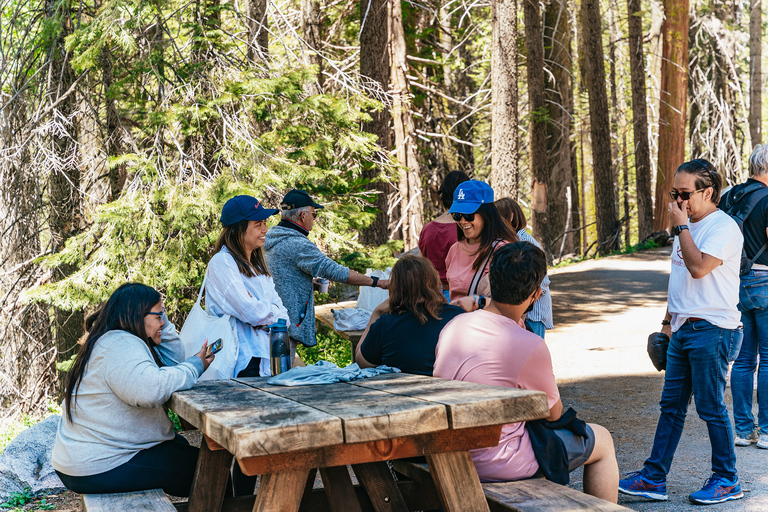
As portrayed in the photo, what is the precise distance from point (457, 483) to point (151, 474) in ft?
5.06

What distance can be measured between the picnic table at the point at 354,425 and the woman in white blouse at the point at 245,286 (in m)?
1.03

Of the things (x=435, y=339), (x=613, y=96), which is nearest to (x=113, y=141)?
(x=435, y=339)

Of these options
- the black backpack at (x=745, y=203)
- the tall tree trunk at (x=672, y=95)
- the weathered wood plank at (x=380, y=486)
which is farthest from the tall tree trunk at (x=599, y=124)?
the weathered wood plank at (x=380, y=486)

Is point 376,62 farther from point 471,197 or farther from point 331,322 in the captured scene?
point 471,197

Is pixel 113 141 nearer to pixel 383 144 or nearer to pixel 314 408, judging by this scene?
pixel 383 144

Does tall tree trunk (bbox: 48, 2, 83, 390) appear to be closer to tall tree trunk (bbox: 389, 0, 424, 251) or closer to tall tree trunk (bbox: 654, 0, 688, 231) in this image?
tall tree trunk (bbox: 389, 0, 424, 251)

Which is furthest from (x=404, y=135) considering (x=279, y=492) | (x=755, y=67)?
(x=755, y=67)

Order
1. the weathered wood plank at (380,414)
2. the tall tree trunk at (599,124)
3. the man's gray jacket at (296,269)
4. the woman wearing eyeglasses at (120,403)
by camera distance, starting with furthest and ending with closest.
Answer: the tall tree trunk at (599,124) < the man's gray jacket at (296,269) < the woman wearing eyeglasses at (120,403) < the weathered wood plank at (380,414)

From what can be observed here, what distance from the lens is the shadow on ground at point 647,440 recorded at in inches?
166

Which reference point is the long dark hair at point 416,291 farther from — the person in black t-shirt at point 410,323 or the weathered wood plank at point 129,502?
the weathered wood plank at point 129,502

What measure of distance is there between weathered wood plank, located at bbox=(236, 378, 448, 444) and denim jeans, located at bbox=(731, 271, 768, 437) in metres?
3.14

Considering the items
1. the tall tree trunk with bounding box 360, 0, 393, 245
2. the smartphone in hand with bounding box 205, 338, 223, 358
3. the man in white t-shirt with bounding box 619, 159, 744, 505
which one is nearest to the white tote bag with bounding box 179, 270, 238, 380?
the smartphone in hand with bounding box 205, 338, 223, 358

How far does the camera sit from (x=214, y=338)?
13.8 ft

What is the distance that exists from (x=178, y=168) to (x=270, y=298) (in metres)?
3.49
